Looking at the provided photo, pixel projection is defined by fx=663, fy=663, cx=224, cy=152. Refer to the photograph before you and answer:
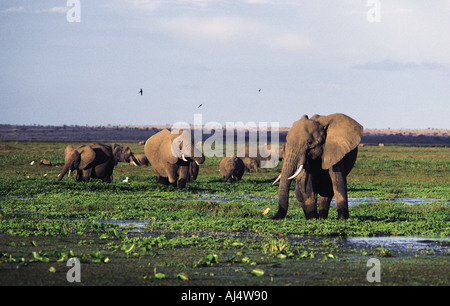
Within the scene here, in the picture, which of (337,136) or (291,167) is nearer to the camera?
(291,167)

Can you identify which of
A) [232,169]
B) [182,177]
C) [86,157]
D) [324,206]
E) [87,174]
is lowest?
[232,169]

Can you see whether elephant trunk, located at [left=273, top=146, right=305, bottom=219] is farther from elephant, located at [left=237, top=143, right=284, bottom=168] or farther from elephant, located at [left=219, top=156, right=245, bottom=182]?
elephant, located at [left=237, top=143, right=284, bottom=168]

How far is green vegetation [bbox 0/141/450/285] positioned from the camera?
33.9 ft

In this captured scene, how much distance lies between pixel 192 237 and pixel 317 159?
4.36 m

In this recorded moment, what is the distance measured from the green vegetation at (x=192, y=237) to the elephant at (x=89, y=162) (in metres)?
2.79

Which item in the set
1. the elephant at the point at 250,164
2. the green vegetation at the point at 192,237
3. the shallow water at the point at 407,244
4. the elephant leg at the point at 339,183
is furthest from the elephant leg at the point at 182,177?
the elephant at the point at 250,164

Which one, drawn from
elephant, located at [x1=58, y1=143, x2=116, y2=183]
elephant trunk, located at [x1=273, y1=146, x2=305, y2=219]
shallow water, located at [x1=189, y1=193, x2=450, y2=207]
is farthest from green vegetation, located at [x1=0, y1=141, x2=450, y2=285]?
elephant, located at [x1=58, y1=143, x2=116, y2=183]

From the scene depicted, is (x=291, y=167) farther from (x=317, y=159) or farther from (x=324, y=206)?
(x=324, y=206)

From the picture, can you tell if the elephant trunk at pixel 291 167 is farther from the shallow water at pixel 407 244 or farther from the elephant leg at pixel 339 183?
the shallow water at pixel 407 244

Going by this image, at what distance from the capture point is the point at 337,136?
55.1 ft

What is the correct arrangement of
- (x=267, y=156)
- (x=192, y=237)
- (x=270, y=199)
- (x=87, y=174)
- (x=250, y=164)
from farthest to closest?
(x=267, y=156)
(x=250, y=164)
(x=87, y=174)
(x=270, y=199)
(x=192, y=237)

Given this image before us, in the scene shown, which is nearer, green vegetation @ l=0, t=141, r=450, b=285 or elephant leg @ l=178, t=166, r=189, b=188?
green vegetation @ l=0, t=141, r=450, b=285

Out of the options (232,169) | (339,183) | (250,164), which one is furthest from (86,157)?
(339,183)
